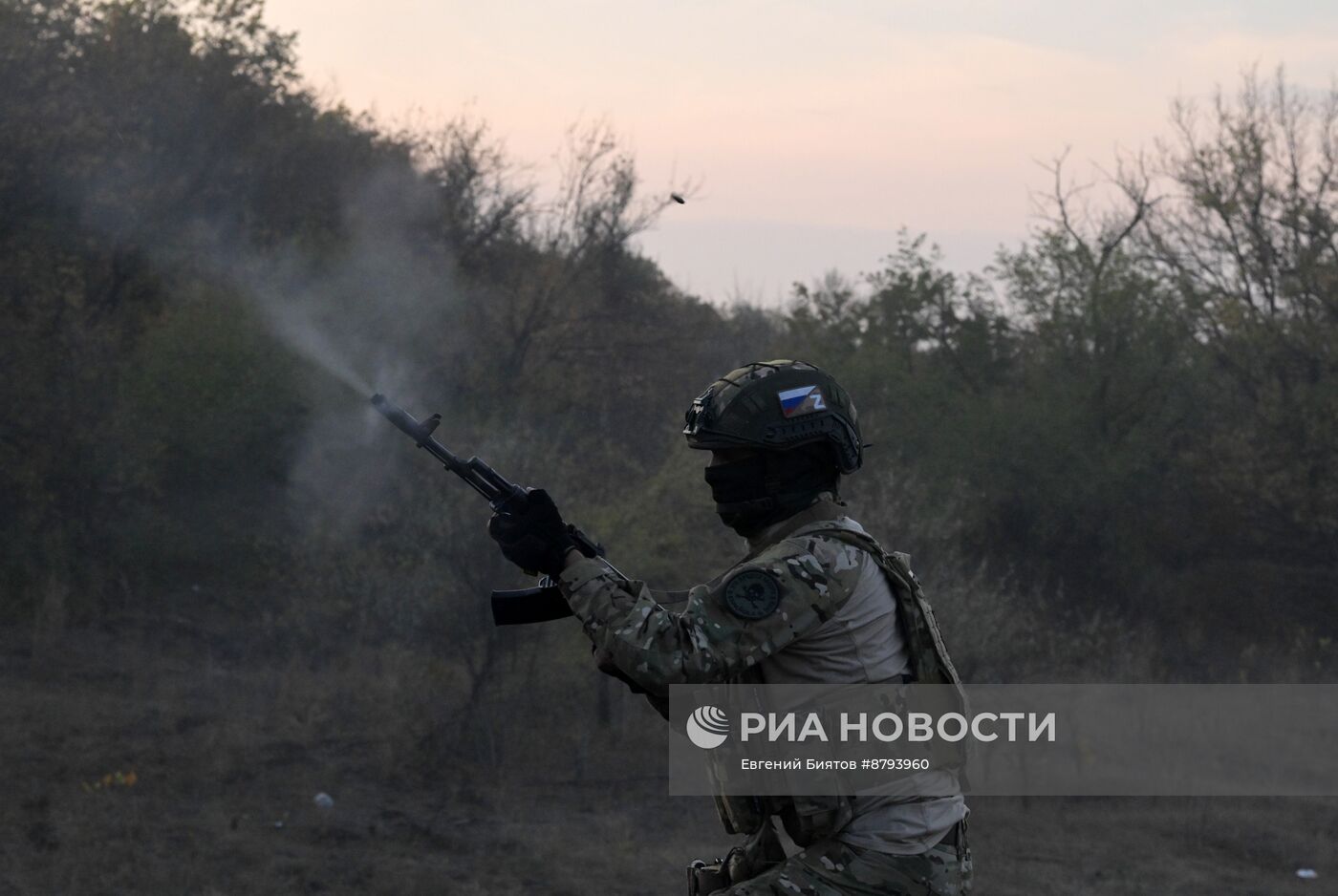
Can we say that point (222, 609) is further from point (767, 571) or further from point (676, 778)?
point (767, 571)

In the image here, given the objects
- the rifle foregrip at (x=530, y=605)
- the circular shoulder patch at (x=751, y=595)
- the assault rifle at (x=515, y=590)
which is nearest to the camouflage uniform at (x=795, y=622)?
the circular shoulder patch at (x=751, y=595)

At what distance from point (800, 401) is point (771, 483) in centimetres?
20

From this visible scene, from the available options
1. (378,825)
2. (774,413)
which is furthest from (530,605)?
(378,825)

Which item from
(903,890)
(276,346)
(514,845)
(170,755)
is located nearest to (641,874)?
(514,845)

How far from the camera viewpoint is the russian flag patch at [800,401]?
135 inches

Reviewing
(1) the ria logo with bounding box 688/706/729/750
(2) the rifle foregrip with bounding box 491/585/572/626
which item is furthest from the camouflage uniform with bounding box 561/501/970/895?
(2) the rifle foregrip with bounding box 491/585/572/626

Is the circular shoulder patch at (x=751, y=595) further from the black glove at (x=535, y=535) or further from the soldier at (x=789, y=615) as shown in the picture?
the black glove at (x=535, y=535)

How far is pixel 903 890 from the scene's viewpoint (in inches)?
127

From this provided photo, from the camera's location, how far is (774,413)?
3430 mm

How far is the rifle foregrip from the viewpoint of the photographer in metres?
3.79

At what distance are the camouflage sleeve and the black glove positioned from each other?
0.21m

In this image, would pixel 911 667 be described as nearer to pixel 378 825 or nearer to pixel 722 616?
pixel 722 616

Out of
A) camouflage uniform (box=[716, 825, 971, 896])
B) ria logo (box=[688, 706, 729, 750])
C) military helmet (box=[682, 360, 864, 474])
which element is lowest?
camouflage uniform (box=[716, 825, 971, 896])

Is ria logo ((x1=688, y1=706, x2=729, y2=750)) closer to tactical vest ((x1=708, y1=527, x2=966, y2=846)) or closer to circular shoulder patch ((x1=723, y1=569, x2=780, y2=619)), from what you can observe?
tactical vest ((x1=708, y1=527, x2=966, y2=846))
